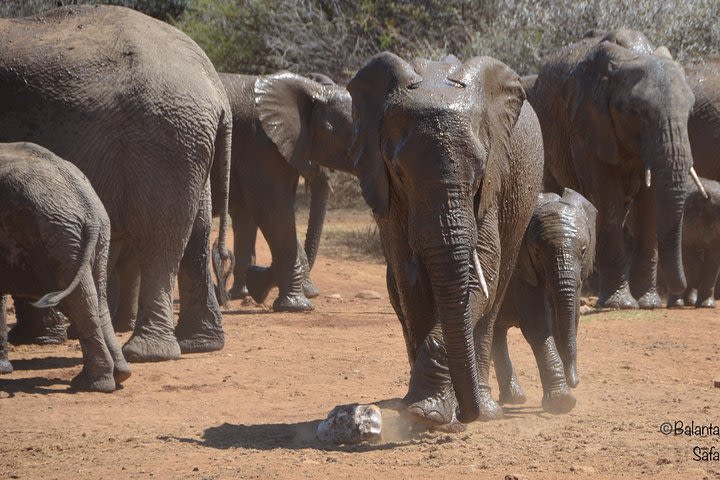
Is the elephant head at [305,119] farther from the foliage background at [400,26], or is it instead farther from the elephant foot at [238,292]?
the foliage background at [400,26]

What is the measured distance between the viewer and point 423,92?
20.0ft

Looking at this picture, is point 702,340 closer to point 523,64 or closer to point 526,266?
point 526,266

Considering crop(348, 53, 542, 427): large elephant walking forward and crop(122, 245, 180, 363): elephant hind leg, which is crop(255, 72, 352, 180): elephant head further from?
crop(348, 53, 542, 427): large elephant walking forward

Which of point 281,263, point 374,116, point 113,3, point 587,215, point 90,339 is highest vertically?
point 113,3

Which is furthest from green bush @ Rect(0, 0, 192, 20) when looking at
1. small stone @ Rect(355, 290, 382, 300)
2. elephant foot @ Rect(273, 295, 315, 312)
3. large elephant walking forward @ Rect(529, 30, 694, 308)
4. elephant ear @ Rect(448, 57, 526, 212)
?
elephant ear @ Rect(448, 57, 526, 212)

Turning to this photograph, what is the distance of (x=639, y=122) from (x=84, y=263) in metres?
6.18

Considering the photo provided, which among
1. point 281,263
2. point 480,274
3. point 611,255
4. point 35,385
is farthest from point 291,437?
point 611,255

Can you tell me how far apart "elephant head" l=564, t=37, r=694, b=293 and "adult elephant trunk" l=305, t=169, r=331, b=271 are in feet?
8.36

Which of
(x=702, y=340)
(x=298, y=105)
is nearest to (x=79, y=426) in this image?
(x=702, y=340)

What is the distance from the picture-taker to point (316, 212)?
1403cm

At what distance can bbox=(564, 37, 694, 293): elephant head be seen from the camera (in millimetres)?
11953

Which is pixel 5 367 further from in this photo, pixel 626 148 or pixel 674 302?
pixel 674 302

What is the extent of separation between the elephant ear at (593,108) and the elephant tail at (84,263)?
618 centimetres

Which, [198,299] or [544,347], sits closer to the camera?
[544,347]
